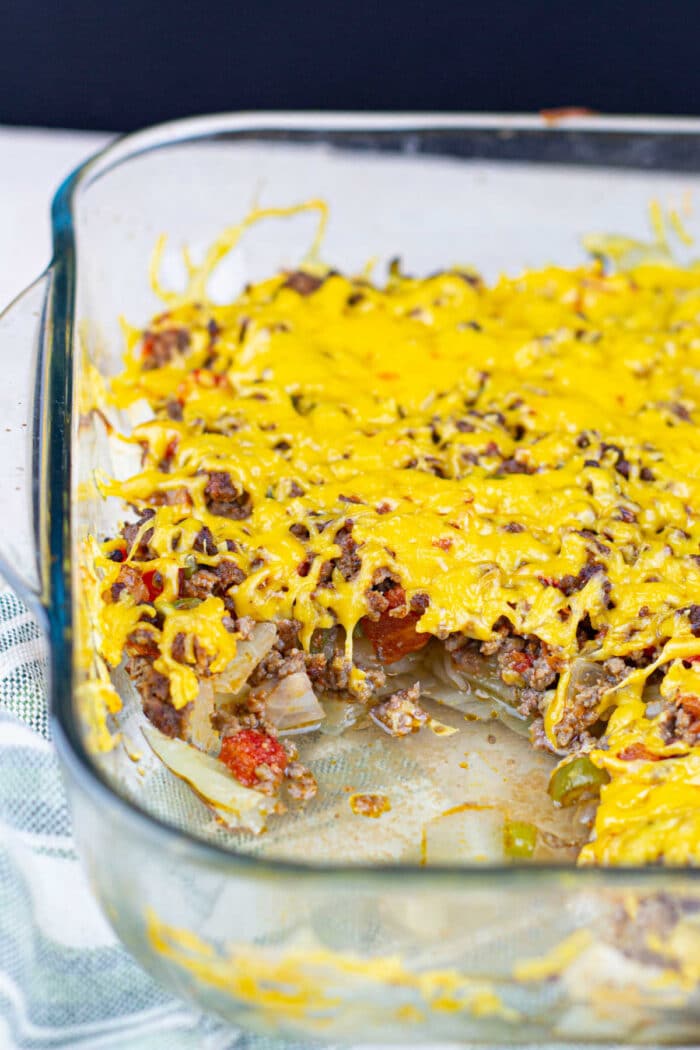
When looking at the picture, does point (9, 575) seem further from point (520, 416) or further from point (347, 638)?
point (520, 416)

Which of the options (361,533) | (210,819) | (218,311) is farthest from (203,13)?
(210,819)

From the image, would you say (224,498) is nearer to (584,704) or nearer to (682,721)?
(584,704)

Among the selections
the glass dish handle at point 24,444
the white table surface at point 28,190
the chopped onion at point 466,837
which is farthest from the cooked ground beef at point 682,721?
the white table surface at point 28,190

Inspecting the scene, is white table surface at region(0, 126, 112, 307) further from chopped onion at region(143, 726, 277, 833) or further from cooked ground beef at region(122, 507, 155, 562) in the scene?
chopped onion at region(143, 726, 277, 833)

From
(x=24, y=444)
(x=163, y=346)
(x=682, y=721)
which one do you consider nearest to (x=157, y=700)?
(x=24, y=444)

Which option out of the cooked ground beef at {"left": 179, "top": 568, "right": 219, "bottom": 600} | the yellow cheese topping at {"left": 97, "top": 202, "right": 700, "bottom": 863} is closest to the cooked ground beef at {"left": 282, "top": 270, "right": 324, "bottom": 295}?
the yellow cheese topping at {"left": 97, "top": 202, "right": 700, "bottom": 863}

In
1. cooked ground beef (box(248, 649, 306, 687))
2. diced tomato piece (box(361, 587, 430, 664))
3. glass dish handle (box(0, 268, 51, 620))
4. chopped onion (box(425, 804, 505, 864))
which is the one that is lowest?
chopped onion (box(425, 804, 505, 864))

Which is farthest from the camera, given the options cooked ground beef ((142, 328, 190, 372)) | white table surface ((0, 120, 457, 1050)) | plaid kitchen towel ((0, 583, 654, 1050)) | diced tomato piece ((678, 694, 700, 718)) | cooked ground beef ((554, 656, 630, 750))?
white table surface ((0, 120, 457, 1050))
